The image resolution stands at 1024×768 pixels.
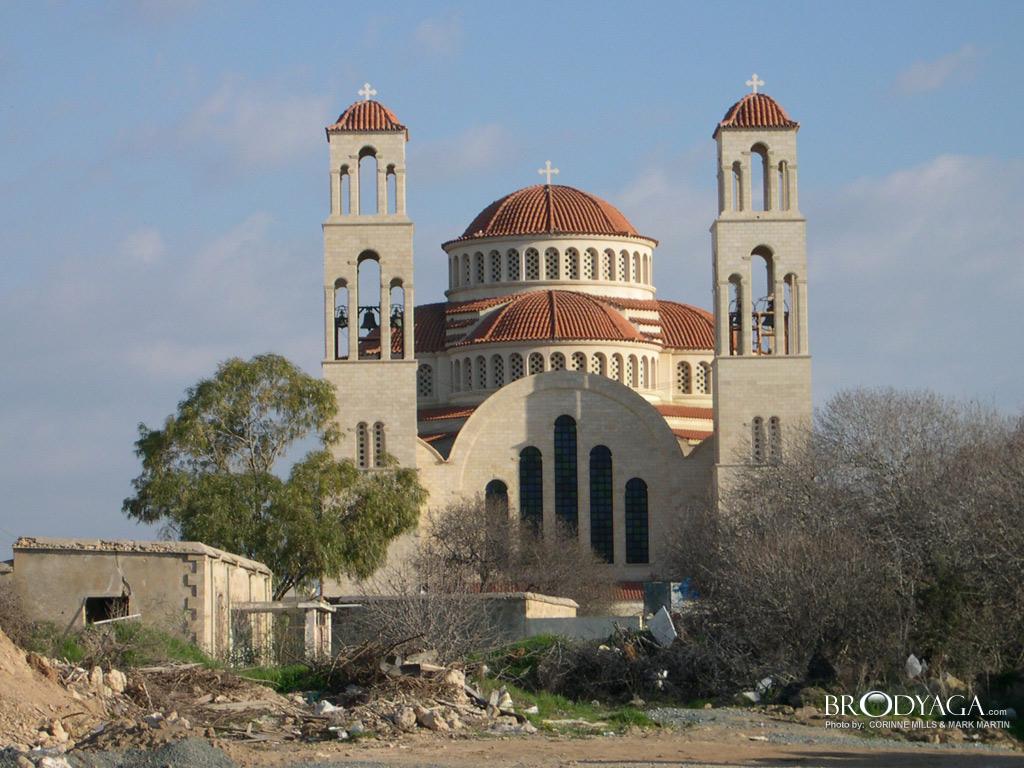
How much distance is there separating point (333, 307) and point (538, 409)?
6.56 m

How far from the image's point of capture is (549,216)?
70.7 m

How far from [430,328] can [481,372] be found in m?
3.43

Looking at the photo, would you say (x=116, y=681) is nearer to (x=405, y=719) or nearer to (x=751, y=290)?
(x=405, y=719)

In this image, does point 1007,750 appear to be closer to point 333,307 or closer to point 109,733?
point 109,733

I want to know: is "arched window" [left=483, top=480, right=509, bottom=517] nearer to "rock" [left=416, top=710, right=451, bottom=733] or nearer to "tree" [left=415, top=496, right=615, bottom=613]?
"tree" [left=415, top=496, right=615, bottom=613]

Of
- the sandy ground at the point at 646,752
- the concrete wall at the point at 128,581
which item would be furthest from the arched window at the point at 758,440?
the sandy ground at the point at 646,752

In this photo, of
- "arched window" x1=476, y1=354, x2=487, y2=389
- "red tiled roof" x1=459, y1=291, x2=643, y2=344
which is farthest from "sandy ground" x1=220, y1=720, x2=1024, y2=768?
"arched window" x1=476, y1=354, x2=487, y2=389

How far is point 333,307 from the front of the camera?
60125 millimetres

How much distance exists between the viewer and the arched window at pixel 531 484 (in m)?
60.9

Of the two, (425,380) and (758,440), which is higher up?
(425,380)

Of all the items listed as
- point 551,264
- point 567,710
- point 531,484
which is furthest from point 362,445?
point 567,710

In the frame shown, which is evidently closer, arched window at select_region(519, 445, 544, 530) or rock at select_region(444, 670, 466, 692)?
rock at select_region(444, 670, 466, 692)

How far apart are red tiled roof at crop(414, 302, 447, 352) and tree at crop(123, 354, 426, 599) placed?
603 inches

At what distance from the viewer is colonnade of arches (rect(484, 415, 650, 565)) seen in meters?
60.8
